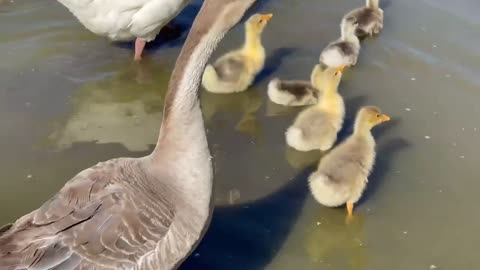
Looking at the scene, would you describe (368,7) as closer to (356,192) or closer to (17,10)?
(356,192)

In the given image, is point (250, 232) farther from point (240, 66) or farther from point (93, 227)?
point (240, 66)

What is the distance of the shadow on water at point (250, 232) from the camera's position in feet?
13.3

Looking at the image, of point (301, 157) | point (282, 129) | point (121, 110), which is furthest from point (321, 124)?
point (121, 110)

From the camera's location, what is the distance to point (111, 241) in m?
3.38

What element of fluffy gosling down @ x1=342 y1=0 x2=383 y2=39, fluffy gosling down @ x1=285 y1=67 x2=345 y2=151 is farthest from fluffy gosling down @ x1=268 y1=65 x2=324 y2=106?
fluffy gosling down @ x1=342 y1=0 x2=383 y2=39

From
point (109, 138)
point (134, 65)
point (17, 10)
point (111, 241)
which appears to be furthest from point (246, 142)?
point (17, 10)

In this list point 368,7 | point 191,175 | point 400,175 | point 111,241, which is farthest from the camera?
point 368,7

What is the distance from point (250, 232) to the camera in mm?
4246

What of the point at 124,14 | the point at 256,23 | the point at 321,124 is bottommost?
the point at 321,124

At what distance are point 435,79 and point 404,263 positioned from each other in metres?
2.01

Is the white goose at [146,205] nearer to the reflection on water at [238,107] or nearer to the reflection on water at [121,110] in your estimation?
the reflection on water at [121,110]

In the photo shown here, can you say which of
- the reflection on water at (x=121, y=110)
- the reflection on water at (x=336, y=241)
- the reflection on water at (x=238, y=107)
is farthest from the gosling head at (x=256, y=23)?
the reflection on water at (x=336, y=241)

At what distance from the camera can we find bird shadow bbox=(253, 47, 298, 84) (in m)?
5.82

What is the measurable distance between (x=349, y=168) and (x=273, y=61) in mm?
1717
